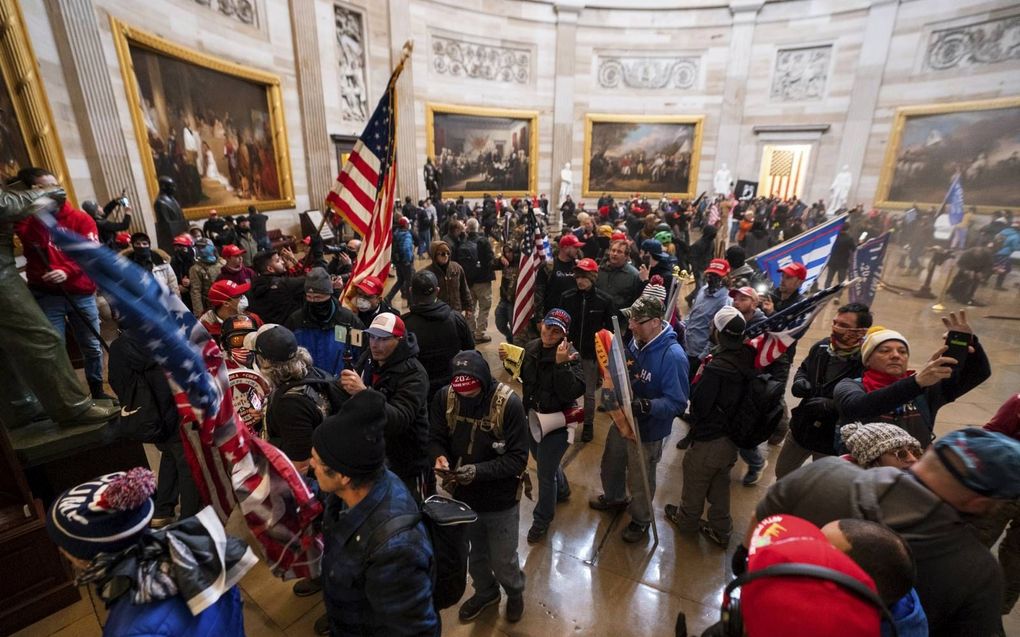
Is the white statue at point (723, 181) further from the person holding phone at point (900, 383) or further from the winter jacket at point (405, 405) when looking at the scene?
the winter jacket at point (405, 405)

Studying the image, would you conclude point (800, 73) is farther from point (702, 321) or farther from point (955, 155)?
point (702, 321)

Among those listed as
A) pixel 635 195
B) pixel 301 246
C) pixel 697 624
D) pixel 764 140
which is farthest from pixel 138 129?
pixel 764 140

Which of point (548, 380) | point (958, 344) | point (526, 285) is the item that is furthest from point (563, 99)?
point (958, 344)

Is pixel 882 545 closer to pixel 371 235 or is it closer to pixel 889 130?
pixel 371 235

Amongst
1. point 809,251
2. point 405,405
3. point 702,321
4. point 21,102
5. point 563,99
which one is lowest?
point 702,321


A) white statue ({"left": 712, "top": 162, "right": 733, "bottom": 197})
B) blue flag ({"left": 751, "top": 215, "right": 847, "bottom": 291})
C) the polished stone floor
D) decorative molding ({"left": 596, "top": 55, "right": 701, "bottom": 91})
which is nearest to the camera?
the polished stone floor

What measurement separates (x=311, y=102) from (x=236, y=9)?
2.87 meters

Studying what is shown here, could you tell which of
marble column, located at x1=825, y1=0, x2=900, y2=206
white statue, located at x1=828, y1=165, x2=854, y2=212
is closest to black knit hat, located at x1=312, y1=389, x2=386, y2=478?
white statue, located at x1=828, y1=165, x2=854, y2=212

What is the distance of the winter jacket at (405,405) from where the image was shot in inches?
105

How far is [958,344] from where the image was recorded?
2523mm

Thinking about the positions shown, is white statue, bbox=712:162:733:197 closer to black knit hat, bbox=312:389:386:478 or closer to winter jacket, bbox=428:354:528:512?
winter jacket, bbox=428:354:528:512

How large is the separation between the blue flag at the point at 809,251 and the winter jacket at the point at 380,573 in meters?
5.12

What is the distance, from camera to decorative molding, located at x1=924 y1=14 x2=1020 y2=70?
590 inches

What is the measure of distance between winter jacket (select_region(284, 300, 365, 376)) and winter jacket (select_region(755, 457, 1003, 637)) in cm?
326
